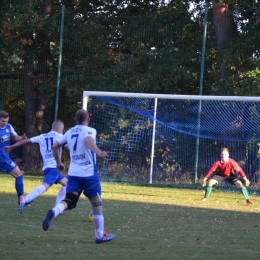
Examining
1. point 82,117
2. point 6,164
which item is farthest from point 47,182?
point 82,117

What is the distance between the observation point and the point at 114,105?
844 inches

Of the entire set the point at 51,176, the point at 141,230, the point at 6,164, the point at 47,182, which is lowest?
the point at 141,230

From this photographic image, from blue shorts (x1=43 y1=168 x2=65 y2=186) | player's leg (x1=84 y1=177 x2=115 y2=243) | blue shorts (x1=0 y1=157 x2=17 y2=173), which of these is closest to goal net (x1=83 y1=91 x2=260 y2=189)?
blue shorts (x1=0 y1=157 x2=17 y2=173)

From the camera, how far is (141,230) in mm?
9977

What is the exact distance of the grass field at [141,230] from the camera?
786 cm

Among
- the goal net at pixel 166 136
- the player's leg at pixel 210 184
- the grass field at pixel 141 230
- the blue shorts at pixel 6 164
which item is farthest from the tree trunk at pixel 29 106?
the blue shorts at pixel 6 164

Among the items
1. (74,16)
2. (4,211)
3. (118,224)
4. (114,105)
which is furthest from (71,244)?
(74,16)

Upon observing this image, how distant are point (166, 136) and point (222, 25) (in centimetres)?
464

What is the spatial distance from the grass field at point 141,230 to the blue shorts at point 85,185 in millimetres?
667

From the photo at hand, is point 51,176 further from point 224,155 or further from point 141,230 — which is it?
point 224,155

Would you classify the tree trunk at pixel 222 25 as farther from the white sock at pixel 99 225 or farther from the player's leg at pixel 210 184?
the white sock at pixel 99 225

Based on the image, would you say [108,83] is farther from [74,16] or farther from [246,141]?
[246,141]

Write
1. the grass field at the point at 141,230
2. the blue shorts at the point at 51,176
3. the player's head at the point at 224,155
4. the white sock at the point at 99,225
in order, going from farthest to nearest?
the player's head at the point at 224,155, the blue shorts at the point at 51,176, the white sock at the point at 99,225, the grass field at the point at 141,230

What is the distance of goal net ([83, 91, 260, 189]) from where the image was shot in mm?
19953
